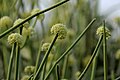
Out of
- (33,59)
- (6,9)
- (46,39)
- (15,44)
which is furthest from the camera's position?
(46,39)

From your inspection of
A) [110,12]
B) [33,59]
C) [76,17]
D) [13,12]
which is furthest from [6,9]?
[110,12]

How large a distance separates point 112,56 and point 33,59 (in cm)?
26

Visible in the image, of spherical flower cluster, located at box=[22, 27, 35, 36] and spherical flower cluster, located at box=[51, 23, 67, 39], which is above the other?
spherical flower cluster, located at box=[22, 27, 35, 36]

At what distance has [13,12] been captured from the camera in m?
0.82

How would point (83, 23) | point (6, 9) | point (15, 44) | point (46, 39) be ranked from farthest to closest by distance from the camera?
1. point (83, 23)
2. point (46, 39)
3. point (6, 9)
4. point (15, 44)

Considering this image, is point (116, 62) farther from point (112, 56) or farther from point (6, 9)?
point (6, 9)

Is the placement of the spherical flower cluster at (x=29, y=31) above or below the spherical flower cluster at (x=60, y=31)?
above

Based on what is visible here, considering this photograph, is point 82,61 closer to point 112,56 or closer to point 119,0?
point 112,56

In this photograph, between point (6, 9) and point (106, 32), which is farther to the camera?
point (6, 9)

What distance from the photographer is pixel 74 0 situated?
1.17m

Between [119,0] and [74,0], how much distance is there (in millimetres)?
155

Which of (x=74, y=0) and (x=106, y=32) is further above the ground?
(x=74, y=0)

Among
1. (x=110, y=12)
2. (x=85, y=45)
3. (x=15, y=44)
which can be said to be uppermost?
(x=110, y=12)

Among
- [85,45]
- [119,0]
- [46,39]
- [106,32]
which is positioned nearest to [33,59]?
[46,39]
